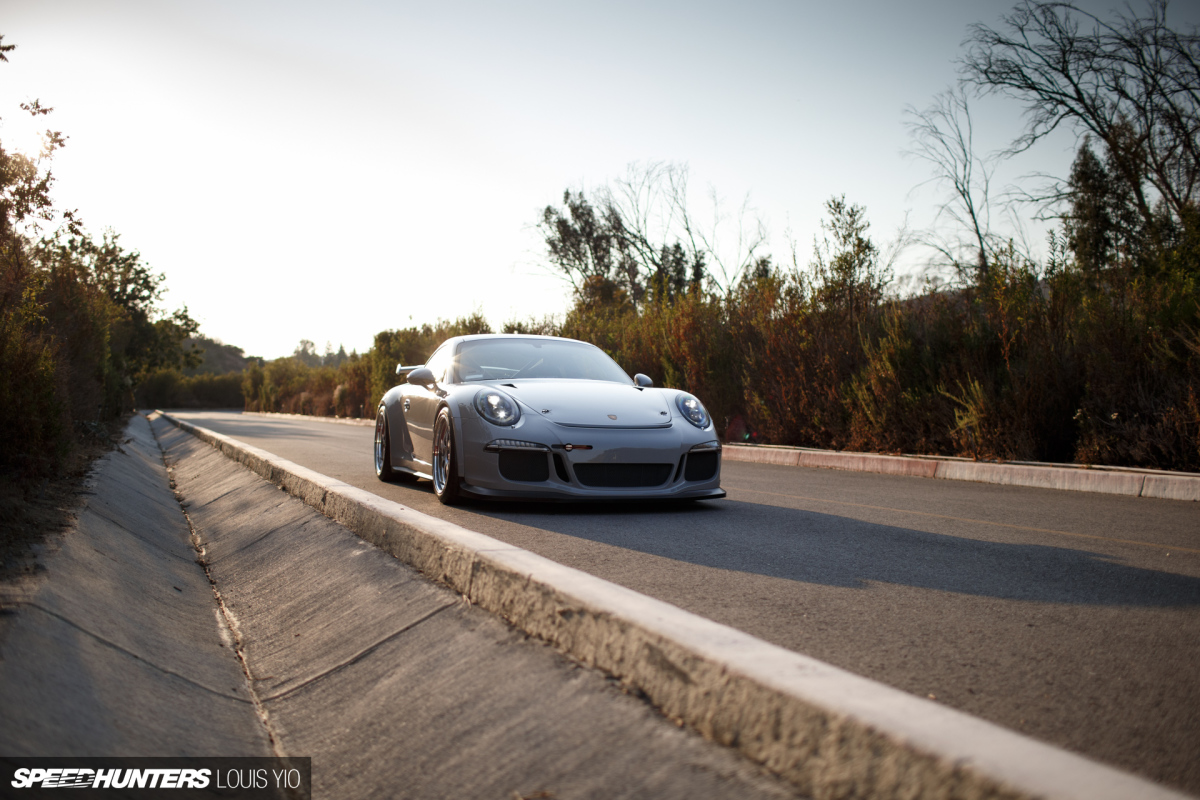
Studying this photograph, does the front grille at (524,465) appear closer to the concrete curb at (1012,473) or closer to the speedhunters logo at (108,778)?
the speedhunters logo at (108,778)

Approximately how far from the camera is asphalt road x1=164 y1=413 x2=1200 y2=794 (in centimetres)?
270

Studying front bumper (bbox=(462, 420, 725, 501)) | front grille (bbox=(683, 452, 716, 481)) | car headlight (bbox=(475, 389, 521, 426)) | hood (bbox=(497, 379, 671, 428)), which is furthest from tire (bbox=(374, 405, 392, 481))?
front grille (bbox=(683, 452, 716, 481))

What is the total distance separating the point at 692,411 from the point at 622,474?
39.3 inches

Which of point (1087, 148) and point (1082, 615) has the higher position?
point (1087, 148)

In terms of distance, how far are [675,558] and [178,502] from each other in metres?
6.89

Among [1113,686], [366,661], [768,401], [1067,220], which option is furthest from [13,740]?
[1067,220]

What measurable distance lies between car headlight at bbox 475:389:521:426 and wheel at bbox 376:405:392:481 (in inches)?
103

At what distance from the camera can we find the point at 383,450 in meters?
9.54

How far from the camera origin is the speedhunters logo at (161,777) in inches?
86.8

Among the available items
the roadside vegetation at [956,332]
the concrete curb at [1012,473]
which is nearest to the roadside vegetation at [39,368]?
the roadside vegetation at [956,332]

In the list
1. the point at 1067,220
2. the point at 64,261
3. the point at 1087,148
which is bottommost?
the point at 64,261

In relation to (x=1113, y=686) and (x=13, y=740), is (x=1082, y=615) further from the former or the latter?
(x=13, y=740)

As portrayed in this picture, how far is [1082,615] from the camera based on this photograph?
3.84 meters

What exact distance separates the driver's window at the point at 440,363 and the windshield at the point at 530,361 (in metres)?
0.15
